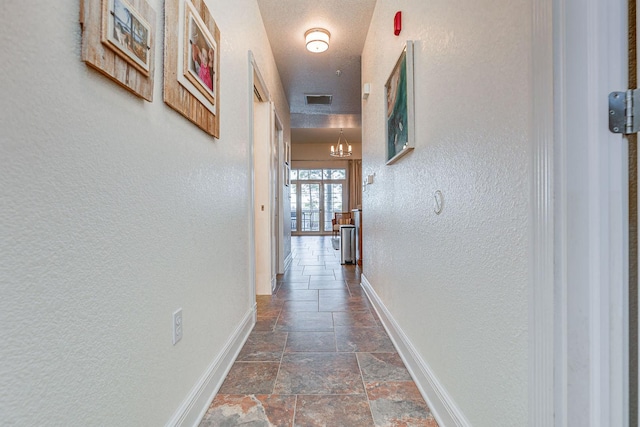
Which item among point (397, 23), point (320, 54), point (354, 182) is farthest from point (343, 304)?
point (354, 182)

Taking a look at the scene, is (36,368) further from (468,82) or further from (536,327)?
(468,82)

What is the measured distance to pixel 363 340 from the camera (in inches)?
80.4

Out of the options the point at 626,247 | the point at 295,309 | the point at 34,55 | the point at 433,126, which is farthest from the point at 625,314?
the point at 295,309

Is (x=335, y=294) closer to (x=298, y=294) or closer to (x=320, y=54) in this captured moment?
(x=298, y=294)

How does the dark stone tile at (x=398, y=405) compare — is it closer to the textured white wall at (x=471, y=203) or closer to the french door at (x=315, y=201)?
the textured white wall at (x=471, y=203)

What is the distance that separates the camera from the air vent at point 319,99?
4.75 meters

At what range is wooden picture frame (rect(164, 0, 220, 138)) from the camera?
104 cm

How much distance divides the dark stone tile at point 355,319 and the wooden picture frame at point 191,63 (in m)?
1.66

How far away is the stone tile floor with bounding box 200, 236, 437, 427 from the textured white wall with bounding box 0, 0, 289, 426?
0.36 metres

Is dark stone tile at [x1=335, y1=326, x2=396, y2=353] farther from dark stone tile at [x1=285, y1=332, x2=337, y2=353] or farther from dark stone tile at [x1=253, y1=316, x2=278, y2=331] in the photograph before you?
dark stone tile at [x1=253, y1=316, x2=278, y2=331]

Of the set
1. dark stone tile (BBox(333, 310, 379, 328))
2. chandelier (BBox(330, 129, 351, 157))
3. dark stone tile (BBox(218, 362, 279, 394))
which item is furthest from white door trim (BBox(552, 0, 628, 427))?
chandelier (BBox(330, 129, 351, 157))

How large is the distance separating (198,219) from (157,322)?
1.55ft

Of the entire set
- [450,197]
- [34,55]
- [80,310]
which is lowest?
[80,310]

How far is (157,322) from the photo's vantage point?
38.7 inches
